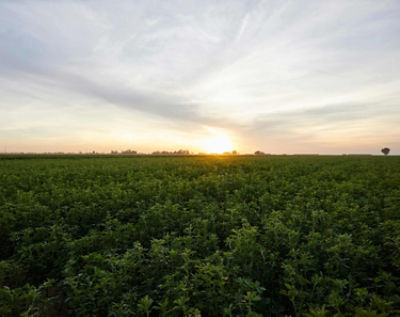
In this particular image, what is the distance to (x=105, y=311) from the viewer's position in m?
3.45

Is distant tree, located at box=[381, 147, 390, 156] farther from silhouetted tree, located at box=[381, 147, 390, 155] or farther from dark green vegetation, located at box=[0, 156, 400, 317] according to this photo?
dark green vegetation, located at box=[0, 156, 400, 317]

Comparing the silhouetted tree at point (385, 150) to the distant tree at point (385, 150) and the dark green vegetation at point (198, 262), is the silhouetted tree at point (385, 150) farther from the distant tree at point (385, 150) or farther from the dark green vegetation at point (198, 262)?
the dark green vegetation at point (198, 262)

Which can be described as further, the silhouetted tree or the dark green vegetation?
the silhouetted tree

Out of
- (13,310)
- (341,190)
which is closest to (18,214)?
(13,310)

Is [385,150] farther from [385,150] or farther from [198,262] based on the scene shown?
[198,262]

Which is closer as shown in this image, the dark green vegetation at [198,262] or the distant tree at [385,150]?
the dark green vegetation at [198,262]

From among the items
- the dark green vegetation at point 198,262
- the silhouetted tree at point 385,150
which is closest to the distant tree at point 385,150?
the silhouetted tree at point 385,150

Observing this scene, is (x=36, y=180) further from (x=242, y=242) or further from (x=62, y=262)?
(x=242, y=242)

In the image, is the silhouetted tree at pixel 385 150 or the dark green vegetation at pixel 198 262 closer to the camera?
the dark green vegetation at pixel 198 262

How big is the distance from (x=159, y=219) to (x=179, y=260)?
6.70ft

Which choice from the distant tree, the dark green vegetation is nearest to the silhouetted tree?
the distant tree

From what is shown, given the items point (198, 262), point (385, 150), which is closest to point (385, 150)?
point (385, 150)

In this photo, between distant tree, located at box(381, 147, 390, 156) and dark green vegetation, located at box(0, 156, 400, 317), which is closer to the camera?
dark green vegetation, located at box(0, 156, 400, 317)

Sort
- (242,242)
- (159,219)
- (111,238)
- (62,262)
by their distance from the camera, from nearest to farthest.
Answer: (242,242) → (62,262) → (111,238) → (159,219)
